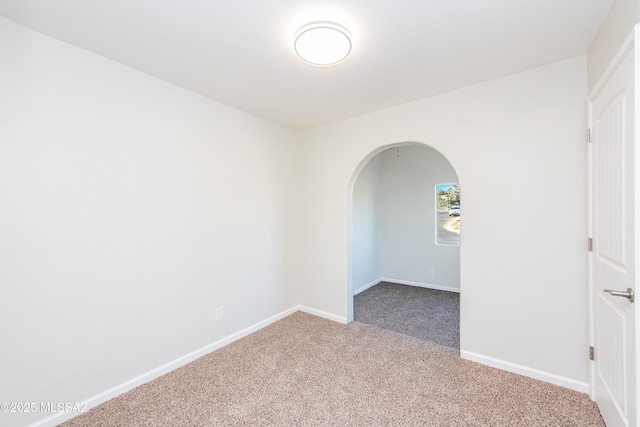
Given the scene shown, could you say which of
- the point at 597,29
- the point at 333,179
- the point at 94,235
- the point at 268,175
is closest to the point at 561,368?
the point at 597,29

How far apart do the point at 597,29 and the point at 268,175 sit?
116 inches

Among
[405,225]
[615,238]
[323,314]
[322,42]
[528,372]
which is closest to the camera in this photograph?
[615,238]

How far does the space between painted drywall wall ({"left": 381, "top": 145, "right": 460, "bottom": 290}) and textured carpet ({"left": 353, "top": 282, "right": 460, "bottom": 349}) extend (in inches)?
13.6

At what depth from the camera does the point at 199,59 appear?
1998 mm

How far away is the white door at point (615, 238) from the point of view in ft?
4.09

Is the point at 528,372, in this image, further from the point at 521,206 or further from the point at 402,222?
the point at 402,222

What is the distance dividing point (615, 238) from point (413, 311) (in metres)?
2.53

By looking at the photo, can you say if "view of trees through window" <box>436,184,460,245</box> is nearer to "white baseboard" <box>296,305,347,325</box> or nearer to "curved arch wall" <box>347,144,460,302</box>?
"curved arch wall" <box>347,144,460,302</box>

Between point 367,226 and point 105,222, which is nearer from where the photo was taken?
point 105,222

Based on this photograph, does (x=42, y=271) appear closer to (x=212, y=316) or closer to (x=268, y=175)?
(x=212, y=316)

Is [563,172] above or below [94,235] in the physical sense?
above

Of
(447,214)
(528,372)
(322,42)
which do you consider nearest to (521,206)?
(528,372)

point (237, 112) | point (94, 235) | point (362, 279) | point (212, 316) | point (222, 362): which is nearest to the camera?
point (94, 235)

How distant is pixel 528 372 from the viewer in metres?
2.16
